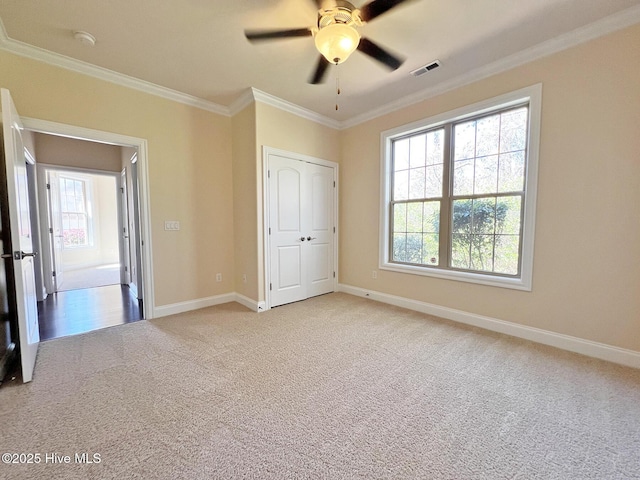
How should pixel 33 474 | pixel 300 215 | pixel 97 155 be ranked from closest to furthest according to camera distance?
pixel 33 474, pixel 300 215, pixel 97 155

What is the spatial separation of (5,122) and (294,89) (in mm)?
2613

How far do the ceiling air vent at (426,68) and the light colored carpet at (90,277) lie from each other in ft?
20.8

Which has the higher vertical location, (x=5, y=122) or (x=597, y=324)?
(x=5, y=122)

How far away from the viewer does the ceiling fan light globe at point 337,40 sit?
1785 millimetres

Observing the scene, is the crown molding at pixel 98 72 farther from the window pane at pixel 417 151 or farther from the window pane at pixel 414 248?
the window pane at pixel 414 248

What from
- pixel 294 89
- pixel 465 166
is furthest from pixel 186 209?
pixel 465 166

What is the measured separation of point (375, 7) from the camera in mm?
1646

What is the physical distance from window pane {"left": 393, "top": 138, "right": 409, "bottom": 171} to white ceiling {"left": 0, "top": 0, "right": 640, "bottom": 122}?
774 mm

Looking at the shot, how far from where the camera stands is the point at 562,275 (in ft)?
8.05

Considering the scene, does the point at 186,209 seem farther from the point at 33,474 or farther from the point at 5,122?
the point at 33,474

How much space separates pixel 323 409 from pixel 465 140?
323 cm

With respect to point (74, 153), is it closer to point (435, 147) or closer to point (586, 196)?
point (435, 147)

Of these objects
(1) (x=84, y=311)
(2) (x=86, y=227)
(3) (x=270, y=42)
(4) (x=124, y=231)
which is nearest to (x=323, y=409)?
(3) (x=270, y=42)

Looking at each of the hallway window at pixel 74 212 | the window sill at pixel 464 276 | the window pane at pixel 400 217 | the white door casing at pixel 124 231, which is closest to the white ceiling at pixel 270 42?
the window pane at pixel 400 217
